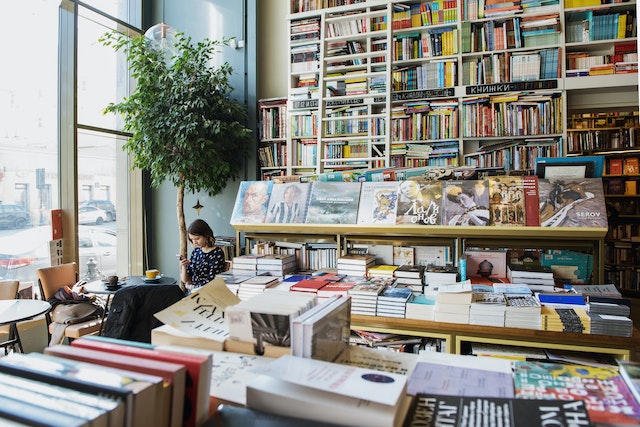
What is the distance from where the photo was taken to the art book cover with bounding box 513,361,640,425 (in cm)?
86

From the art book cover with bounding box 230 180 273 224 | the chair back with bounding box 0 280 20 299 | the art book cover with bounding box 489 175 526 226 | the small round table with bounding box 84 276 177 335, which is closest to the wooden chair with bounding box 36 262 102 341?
the small round table with bounding box 84 276 177 335

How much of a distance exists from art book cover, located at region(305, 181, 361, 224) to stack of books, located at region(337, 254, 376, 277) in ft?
0.89

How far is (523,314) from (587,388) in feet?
4.56

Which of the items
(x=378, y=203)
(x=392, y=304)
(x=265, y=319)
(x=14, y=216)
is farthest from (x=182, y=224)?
(x=265, y=319)

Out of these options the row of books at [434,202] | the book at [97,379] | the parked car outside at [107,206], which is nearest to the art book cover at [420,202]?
the row of books at [434,202]

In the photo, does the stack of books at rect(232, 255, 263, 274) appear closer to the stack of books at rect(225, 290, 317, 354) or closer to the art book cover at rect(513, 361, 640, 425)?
the stack of books at rect(225, 290, 317, 354)

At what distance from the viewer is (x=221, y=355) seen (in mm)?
1128

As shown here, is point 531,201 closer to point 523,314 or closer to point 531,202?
point 531,202

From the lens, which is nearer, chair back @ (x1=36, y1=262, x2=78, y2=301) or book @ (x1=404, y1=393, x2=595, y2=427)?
book @ (x1=404, y1=393, x2=595, y2=427)

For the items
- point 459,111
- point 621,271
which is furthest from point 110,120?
point 621,271

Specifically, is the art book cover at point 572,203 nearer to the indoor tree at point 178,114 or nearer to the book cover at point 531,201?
the book cover at point 531,201

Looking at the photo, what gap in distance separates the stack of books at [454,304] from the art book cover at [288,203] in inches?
46.7

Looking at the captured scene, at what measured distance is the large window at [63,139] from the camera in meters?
4.34

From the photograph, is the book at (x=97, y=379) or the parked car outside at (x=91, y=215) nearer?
the book at (x=97, y=379)
